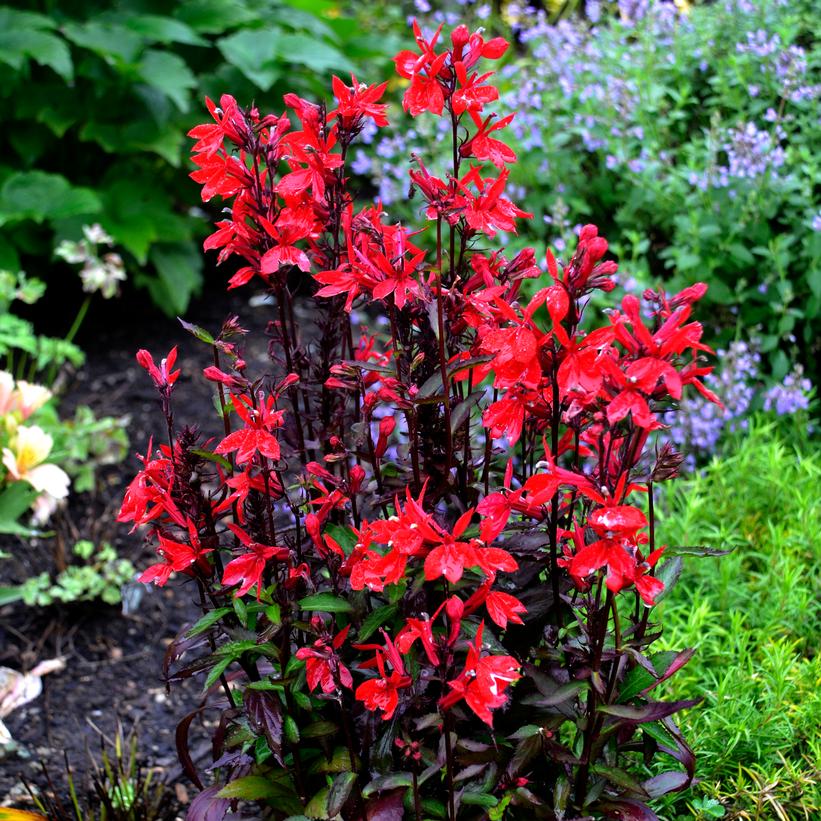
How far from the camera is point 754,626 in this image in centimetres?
250

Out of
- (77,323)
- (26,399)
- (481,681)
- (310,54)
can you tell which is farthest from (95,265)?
(481,681)

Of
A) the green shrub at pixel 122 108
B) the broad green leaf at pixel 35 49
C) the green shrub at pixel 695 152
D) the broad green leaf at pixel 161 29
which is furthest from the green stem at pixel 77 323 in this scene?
the green shrub at pixel 695 152

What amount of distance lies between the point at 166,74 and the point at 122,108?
16.7 inches

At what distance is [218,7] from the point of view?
15.2ft

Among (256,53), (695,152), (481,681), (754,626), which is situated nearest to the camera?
(481,681)

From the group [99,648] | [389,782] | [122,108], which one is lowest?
[99,648]

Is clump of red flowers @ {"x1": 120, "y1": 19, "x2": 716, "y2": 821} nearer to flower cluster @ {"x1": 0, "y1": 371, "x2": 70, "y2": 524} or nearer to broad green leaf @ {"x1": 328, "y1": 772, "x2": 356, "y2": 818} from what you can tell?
broad green leaf @ {"x1": 328, "y1": 772, "x2": 356, "y2": 818}

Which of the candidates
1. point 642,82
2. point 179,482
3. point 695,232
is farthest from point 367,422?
point 642,82

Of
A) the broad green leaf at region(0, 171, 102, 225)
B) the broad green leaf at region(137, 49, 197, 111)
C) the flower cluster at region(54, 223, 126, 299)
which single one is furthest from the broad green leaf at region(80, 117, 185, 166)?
the flower cluster at region(54, 223, 126, 299)

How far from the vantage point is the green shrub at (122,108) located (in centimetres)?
396

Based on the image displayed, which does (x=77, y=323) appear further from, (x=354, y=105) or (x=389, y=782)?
(x=389, y=782)

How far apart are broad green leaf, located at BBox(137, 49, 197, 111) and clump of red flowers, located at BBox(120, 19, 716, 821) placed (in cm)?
265

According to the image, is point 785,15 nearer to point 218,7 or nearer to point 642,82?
point 642,82

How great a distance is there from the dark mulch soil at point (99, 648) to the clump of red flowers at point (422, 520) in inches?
28.0
